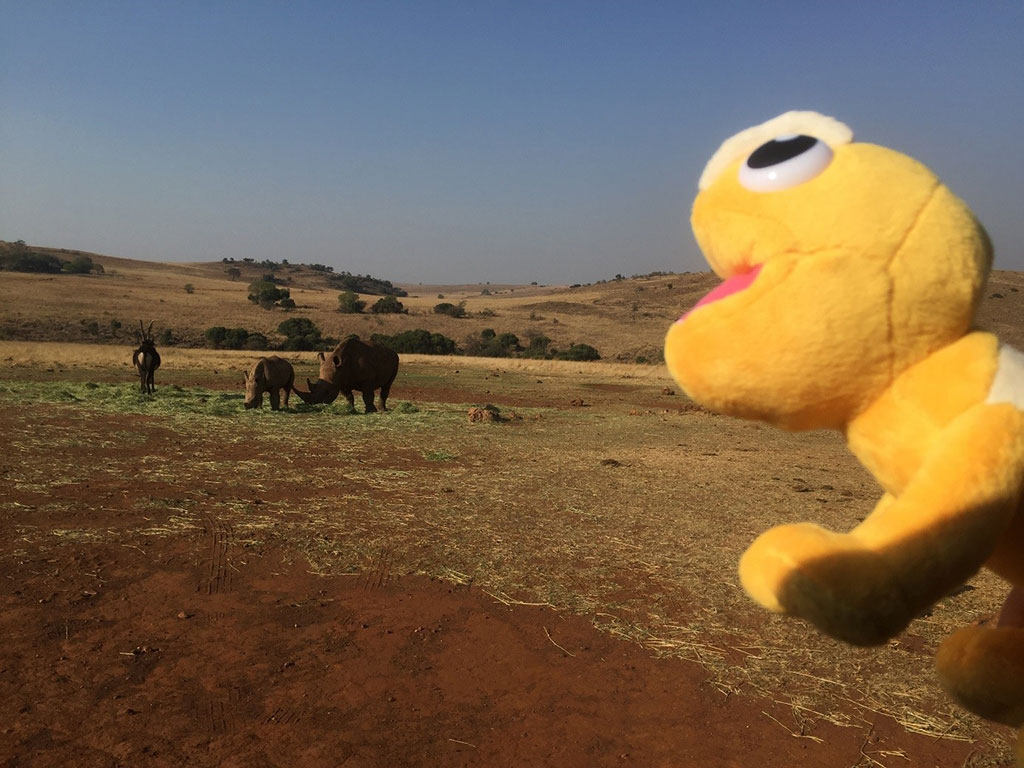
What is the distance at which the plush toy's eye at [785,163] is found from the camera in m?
1.63

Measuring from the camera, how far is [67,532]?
7270mm

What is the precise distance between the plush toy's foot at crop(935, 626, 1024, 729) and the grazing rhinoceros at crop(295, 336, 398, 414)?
16.1 meters

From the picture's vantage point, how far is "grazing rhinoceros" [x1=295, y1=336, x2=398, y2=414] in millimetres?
17297

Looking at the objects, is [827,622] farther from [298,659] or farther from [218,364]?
[218,364]

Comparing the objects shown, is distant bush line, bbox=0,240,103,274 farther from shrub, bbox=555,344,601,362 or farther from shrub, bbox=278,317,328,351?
shrub, bbox=555,344,601,362

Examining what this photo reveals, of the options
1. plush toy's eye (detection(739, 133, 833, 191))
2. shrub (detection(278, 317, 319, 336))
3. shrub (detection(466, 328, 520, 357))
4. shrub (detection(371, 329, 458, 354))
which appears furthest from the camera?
shrub (detection(466, 328, 520, 357))

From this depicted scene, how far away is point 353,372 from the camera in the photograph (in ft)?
58.5

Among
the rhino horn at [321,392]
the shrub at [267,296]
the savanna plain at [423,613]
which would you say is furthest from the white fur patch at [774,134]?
the shrub at [267,296]

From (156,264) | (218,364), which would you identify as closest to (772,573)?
(218,364)

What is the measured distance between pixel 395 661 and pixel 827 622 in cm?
437

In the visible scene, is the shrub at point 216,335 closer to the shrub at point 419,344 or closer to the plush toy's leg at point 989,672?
the shrub at point 419,344

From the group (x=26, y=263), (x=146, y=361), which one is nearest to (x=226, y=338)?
(x=146, y=361)

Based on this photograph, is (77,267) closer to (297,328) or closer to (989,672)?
(297,328)

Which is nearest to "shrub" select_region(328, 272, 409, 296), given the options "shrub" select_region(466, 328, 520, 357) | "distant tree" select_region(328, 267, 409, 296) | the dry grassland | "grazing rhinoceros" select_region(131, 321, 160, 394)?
"distant tree" select_region(328, 267, 409, 296)
